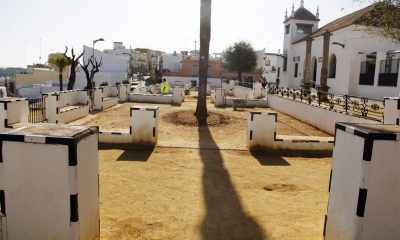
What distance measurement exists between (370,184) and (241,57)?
52.0 m

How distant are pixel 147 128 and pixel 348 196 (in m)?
7.33

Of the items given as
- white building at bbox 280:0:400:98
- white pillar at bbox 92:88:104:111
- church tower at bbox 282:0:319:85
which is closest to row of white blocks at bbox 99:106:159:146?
white pillar at bbox 92:88:104:111

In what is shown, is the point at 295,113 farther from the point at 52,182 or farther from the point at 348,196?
the point at 52,182

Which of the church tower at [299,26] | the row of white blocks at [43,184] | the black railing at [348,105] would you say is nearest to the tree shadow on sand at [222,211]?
the row of white blocks at [43,184]

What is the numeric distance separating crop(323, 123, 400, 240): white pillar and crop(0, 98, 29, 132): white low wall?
915 cm

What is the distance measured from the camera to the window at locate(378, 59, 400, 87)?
24.5 metres

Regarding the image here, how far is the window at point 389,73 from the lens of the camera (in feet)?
80.4

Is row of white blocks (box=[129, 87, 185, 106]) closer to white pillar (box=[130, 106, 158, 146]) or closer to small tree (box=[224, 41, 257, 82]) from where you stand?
white pillar (box=[130, 106, 158, 146])

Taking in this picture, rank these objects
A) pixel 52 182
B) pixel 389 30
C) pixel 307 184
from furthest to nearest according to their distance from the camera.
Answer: pixel 389 30
pixel 307 184
pixel 52 182

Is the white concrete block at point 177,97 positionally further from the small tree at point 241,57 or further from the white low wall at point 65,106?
the small tree at point 241,57

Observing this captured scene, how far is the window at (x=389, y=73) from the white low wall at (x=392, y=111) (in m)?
15.6

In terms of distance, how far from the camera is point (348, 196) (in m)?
3.77

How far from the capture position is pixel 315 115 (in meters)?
Answer: 16.4

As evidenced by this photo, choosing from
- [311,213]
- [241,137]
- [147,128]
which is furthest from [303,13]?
[311,213]
